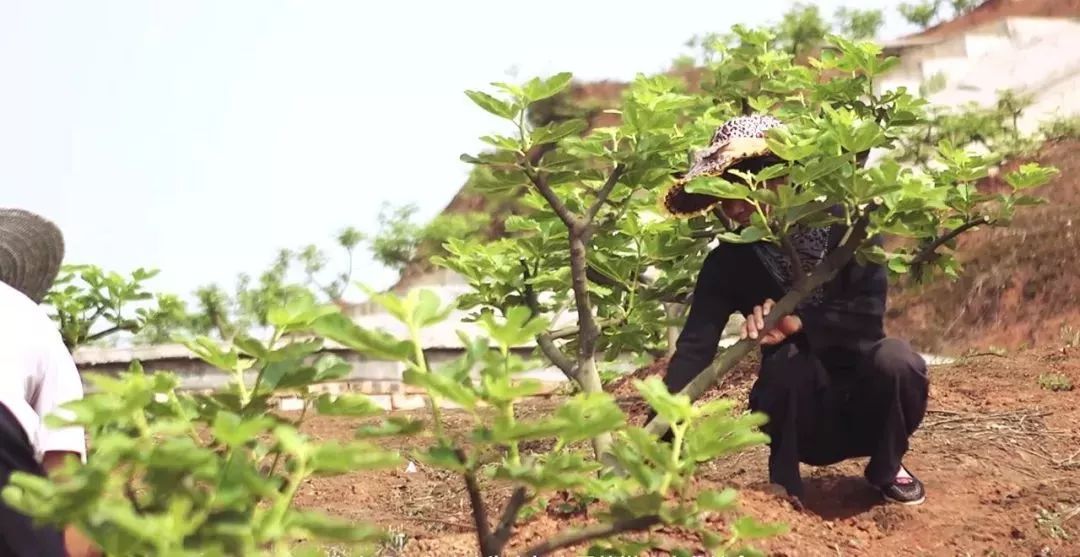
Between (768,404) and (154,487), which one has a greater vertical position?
(154,487)

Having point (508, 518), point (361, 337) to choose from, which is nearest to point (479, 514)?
point (508, 518)

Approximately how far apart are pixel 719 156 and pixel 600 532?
59.0 inches

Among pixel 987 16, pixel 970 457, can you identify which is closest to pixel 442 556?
pixel 970 457

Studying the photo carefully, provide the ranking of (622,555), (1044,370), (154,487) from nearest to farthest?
(154,487)
(622,555)
(1044,370)

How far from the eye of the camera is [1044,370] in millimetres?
5156

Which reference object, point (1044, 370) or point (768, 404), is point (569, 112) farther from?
point (768, 404)

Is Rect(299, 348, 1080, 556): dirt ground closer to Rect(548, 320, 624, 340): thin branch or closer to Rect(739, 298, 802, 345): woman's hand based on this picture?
Rect(739, 298, 802, 345): woman's hand

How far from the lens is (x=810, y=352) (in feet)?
10.4

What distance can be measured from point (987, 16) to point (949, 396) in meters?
21.4

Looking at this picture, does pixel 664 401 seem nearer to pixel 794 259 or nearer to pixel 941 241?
pixel 794 259

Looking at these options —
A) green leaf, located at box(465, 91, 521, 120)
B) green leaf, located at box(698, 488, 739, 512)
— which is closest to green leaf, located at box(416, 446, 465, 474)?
green leaf, located at box(698, 488, 739, 512)

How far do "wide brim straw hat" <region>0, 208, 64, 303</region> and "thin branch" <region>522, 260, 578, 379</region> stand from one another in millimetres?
1052

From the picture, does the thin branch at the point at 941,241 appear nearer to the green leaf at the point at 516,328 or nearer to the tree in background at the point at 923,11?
the green leaf at the point at 516,328

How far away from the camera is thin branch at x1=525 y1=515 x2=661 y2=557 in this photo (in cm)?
143
